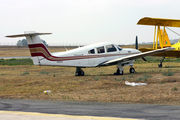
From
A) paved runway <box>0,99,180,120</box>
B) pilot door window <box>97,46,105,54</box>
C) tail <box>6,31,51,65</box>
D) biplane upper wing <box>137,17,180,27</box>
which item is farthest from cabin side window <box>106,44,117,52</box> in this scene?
paved runway <box>0,99,180,120</box>

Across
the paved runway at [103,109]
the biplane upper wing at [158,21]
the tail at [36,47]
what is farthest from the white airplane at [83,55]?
the paved runway at [103,109]

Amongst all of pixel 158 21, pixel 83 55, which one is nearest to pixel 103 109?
pixel 83 55

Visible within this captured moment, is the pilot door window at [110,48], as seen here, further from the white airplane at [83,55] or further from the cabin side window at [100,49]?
the cabin side window at [100,49]

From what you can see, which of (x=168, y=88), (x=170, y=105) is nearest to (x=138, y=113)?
(x=170, y=105)

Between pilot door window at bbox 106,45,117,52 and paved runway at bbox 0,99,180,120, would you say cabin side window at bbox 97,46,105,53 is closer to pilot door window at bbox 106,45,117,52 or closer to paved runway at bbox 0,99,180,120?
pilot door window at bbox 106,45,117,52

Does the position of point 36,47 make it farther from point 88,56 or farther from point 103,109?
point 103,109

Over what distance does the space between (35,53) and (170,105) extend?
1124cm

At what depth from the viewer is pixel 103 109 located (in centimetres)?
834

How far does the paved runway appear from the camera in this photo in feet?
23.8

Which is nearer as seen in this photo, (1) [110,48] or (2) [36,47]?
(2) [36,47]

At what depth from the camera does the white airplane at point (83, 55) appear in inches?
694

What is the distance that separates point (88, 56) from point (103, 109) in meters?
10.5

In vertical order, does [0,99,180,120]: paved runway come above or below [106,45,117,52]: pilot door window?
below

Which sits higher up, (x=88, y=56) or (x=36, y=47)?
(x=36, y=47)
